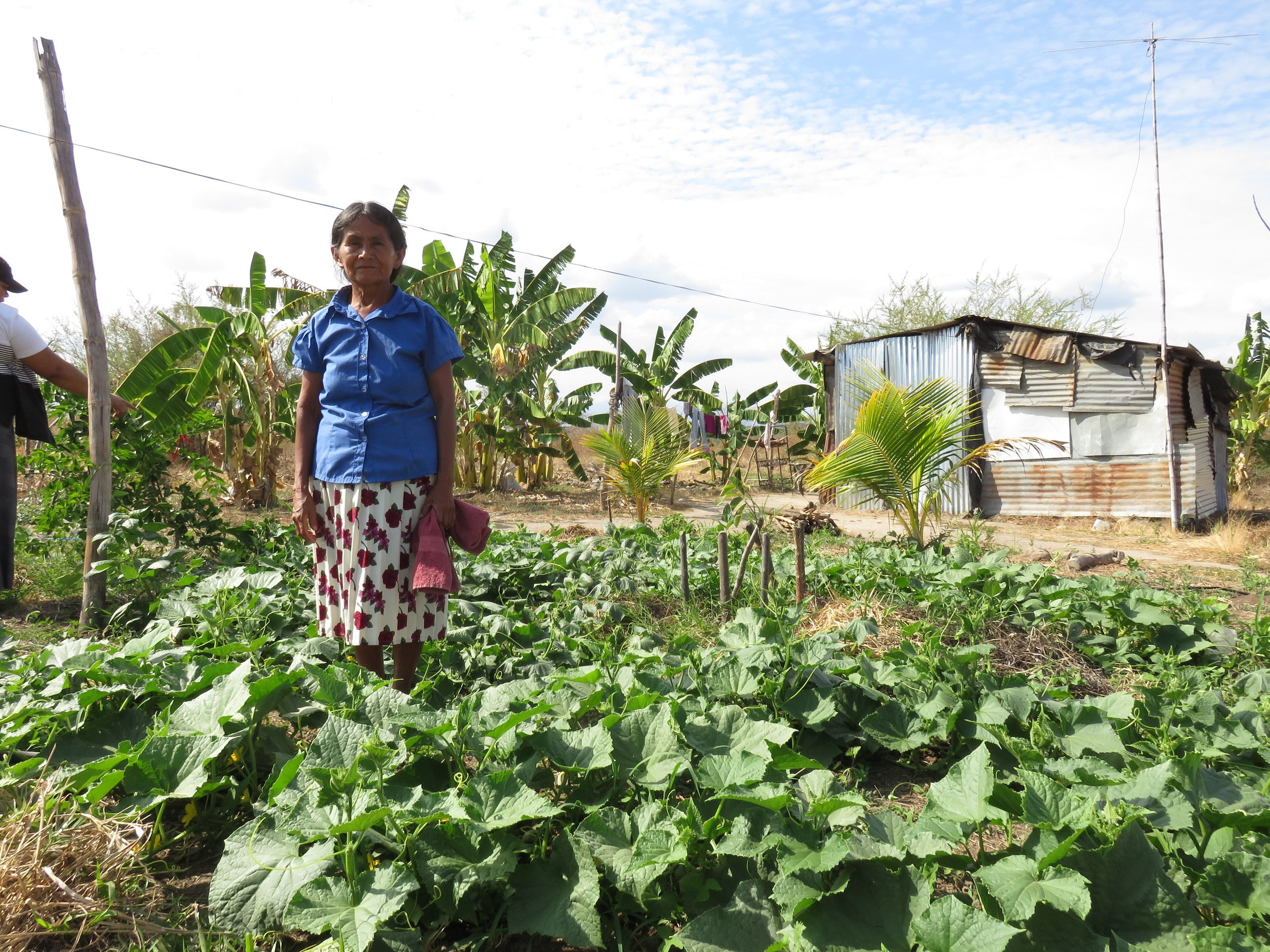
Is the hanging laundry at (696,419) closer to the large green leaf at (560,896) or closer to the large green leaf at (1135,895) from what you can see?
the large green leaf at (560,896)

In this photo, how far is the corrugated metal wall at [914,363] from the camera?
1173cm

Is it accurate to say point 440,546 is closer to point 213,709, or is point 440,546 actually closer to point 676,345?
point 213,709

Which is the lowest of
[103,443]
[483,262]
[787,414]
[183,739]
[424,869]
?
[424,869]

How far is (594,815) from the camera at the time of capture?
5.41ft

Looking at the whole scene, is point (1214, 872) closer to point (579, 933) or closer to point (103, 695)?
point (579, 933)

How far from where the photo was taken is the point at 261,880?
63.4 inches

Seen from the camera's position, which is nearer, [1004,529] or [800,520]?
[800,520]

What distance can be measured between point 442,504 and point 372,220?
97 cm

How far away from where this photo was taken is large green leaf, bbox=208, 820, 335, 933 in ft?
5.09

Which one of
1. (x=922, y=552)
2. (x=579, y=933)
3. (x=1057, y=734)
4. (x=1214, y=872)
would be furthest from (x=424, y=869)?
(x=922, y=552)

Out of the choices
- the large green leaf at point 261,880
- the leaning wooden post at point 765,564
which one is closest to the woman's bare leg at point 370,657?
the large green leaf at point 261,880

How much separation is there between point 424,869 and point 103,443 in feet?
11.0

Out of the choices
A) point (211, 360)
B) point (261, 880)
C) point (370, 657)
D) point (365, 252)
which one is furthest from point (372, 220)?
point (211, 360)

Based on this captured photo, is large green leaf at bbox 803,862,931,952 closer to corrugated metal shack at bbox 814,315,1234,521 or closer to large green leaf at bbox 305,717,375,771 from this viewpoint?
large green leaf at bbox 305,717,375,771
